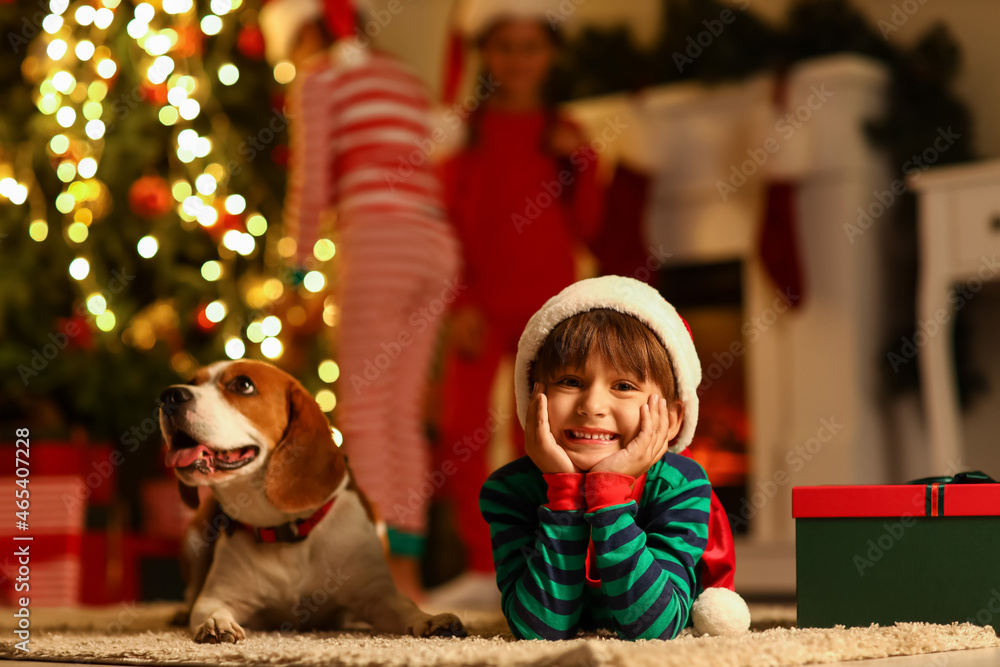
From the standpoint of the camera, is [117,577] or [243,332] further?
[243,332]

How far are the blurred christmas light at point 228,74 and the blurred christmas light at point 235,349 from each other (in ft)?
2.91

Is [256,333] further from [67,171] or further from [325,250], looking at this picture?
[67,171]

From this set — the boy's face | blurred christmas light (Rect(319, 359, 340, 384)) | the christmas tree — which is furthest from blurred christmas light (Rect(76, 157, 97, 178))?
the boy's face

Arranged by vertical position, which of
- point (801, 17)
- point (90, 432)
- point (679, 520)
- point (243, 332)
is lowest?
point (679, 520)

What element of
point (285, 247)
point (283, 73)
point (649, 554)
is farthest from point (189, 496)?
point (283, 73)

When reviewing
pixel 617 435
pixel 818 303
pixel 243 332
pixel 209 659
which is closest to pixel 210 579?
pixel 209 659

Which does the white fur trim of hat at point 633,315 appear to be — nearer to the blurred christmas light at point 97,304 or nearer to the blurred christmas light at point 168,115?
the blurred christmas light at point 97,304

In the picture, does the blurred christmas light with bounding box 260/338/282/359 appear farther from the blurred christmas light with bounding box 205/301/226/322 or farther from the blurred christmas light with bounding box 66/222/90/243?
the blurred christmas light with bounding box 66/222/90/243

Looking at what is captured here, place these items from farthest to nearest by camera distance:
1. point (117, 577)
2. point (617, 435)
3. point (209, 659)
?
point (117, 577) → point (617, 435) → point (209, 659)

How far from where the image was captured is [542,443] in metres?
1.12

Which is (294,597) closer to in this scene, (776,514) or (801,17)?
(776,514)

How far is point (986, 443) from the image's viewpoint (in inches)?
108

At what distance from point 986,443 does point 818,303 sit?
54 cm

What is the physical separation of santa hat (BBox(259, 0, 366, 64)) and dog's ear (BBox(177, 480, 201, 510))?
1.88m
